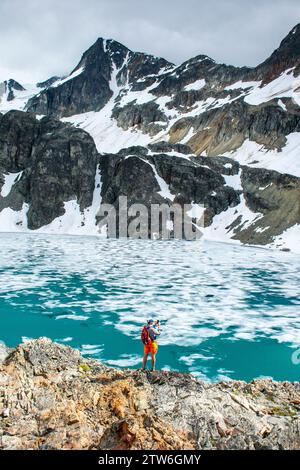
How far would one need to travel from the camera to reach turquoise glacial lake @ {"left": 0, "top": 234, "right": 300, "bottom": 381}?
2312 centimetres

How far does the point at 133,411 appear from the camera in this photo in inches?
483

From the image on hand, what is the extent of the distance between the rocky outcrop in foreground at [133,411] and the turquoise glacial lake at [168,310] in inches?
240

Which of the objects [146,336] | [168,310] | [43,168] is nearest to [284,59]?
[43,168]

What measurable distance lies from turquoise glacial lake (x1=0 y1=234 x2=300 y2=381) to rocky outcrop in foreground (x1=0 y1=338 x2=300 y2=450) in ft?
20.0

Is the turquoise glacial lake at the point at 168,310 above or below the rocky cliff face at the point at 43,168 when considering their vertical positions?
below

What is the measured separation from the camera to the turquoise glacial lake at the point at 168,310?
23125mm

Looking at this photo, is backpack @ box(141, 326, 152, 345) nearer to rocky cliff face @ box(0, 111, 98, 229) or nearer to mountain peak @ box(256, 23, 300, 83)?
rocky cliff face @ box(0, 111, 98, 229)

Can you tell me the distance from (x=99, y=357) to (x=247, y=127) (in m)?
135

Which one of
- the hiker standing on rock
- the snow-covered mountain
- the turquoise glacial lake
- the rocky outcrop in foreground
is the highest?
the snow-covered mountain

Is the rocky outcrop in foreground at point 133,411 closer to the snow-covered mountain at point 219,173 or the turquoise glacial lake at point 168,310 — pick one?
the turquoise glacial lake at point 168,310

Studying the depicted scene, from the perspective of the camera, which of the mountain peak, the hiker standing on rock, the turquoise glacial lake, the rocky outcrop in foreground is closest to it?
the rocky outcrop in foreground

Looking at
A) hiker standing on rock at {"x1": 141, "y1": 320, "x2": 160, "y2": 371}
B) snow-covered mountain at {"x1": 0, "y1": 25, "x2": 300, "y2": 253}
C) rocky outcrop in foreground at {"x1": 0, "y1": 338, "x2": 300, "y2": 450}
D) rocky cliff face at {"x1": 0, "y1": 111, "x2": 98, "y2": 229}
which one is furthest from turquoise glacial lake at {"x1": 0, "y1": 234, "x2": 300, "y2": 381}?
rocky cliff face at {"x1": 0, "y1": 111, "x2": 98, "y2": 229}

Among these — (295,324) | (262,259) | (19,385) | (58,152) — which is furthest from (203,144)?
(19,385)

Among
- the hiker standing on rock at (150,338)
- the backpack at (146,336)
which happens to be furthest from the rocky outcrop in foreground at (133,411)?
the backpack at (146,336)
